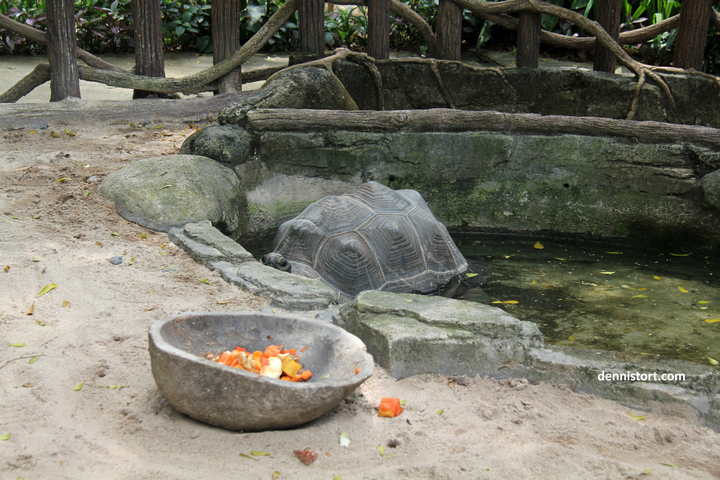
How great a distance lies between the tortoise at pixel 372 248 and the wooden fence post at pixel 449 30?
2.75 m

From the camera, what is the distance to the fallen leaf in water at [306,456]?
6.36ft

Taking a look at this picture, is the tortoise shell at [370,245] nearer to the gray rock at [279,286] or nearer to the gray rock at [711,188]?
the gray rock at [279,286]

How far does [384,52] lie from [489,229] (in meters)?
2.34

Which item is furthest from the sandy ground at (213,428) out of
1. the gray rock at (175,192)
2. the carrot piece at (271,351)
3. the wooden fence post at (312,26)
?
the wooden fence post at (312,26)

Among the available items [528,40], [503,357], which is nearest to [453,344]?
[503,357]

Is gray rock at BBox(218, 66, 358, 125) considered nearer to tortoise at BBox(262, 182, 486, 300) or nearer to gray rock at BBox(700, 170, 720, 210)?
tortoise at BBox(262, 182, 486, 300)

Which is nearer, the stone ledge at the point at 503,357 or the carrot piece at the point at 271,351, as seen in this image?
the carrot piece at the point at 271,351

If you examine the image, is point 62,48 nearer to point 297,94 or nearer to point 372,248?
point 297,94

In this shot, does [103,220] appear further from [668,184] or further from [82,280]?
[668,184]

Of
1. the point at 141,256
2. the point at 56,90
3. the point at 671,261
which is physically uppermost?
the point at 56,90

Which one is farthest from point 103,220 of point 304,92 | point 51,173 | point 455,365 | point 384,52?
point 384,52

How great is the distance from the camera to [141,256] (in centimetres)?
358

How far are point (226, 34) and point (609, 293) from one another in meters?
4.45

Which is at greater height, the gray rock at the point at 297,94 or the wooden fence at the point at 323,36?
the wooden fence at the point at 323,36
